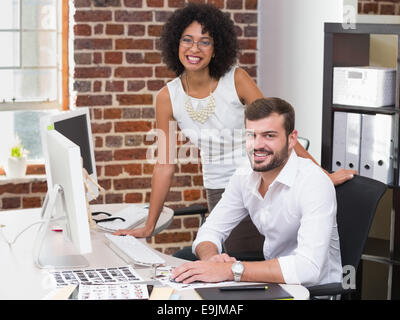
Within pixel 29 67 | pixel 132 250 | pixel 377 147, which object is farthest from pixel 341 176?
pixel 29 67

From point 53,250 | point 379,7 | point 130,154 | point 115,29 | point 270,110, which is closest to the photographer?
point 270,110

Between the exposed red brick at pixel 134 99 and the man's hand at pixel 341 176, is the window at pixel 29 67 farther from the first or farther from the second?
the man's hand at pixel 341 176

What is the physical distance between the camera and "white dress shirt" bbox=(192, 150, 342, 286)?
2244 mm

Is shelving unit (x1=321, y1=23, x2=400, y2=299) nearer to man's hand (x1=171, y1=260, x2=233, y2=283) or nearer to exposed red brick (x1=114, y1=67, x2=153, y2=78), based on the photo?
man's hand (x1=171, y1=260, x2=233, y2=283)

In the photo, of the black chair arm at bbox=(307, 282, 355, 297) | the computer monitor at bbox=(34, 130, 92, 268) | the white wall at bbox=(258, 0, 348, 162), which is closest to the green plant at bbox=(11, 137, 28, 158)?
the white wall at bbox=(258, 0, 348, 162)

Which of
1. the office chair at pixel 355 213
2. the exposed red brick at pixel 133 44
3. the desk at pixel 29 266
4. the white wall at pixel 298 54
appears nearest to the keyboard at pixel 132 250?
the desk at pixel 29 266

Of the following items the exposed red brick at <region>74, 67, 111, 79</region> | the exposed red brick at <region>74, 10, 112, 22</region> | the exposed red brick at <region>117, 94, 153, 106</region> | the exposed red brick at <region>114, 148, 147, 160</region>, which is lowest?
the exposed red brick at <region>114, 148, 147, 160</region>

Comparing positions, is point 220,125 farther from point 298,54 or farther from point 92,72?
point 92,72

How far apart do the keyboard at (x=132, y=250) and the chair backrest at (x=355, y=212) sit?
0.66 metres

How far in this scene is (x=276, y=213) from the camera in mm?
2471

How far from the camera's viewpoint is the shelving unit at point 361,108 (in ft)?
10.0

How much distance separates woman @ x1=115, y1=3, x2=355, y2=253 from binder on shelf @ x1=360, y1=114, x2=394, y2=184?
20.3 inches

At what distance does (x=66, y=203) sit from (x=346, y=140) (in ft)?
4.91
